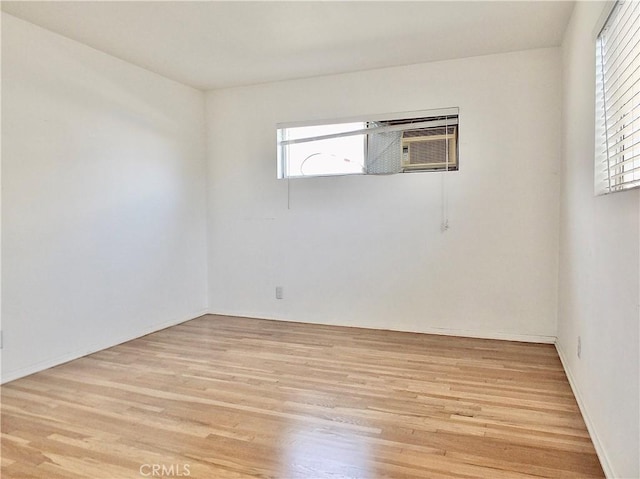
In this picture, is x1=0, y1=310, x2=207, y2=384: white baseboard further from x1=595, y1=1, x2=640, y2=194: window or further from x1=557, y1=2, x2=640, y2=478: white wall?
x1=595, y1=1, x2=640, y2=194: window

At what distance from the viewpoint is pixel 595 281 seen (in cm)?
224

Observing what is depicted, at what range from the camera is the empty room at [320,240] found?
6.59 feet

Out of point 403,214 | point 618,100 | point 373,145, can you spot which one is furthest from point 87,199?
point 618,100

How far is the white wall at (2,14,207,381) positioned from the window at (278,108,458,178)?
1.18 meters

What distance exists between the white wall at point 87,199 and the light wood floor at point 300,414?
15.3 inches

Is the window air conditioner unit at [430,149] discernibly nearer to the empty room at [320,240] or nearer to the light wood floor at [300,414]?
the empty room at [320,240]

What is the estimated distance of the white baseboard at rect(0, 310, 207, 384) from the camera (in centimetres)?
301

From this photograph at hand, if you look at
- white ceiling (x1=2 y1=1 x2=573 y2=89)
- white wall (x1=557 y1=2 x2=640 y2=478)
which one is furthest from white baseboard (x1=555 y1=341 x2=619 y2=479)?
white ceiling (x1=2 y1=1 x2=573 y2=89)

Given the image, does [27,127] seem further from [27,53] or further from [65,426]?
[65,426]

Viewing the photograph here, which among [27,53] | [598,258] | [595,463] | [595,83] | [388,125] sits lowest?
[595,463]

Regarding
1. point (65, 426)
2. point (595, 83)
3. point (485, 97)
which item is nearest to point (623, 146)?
point (595, 83)

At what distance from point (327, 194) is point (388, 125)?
2.98 feet

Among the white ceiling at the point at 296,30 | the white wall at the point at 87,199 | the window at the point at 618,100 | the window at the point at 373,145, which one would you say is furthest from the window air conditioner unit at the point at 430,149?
the white wall at the point at 87,199

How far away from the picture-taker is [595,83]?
7.23 feet
